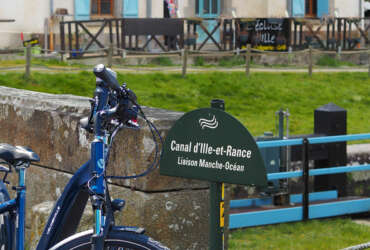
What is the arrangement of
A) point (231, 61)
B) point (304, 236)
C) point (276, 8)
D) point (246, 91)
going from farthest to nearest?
point (276, 8) → point (231, 61) → point (246, 91) → point (304, 236)

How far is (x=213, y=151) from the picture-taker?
133 inches

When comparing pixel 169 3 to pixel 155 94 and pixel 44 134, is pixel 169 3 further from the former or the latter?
pixel 44 134

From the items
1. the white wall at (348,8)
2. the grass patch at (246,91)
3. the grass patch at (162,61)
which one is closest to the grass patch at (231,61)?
the grass patch at (162,61)

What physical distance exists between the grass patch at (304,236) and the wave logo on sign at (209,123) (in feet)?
12.1

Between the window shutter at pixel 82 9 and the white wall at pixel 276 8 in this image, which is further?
the white wall at pixel 276 8

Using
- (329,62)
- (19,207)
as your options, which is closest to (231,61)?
(329,62)

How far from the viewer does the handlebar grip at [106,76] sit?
9.56 feet

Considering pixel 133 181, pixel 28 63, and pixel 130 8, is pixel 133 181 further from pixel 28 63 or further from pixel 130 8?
pixel 130 8

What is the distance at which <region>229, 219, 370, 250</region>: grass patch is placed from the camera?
7.16 meters

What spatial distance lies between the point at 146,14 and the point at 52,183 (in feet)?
56.1

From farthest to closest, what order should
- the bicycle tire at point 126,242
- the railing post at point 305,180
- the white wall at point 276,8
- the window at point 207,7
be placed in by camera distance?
the white wall at point 276,8 → the window at point 207,7 → the railing post at point 305,180 → the bicycle tire at point 126,242

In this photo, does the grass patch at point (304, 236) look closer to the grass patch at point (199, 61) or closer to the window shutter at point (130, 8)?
the grass patch at point (199, 61)

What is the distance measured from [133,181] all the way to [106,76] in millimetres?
1159

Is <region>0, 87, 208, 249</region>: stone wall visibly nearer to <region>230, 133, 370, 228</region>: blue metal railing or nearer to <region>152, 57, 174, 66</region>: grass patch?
<region>230, 133, 370, 228</region>: blue metal railing
